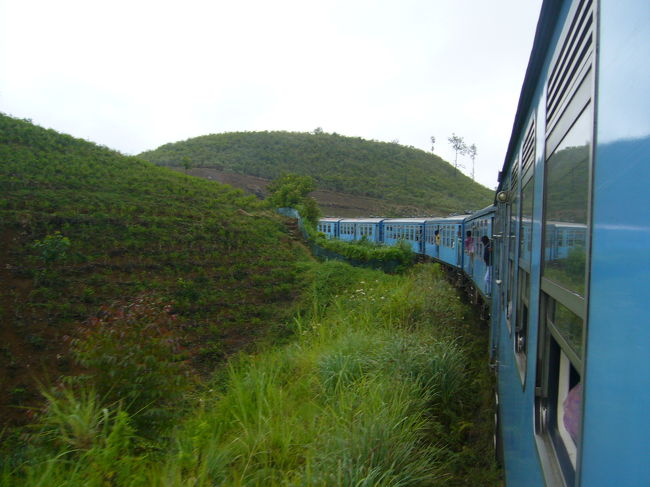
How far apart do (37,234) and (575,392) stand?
16735 millimetres

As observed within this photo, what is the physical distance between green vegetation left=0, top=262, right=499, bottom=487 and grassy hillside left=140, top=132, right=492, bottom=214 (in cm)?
4661

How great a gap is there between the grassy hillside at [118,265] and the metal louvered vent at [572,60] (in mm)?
4128

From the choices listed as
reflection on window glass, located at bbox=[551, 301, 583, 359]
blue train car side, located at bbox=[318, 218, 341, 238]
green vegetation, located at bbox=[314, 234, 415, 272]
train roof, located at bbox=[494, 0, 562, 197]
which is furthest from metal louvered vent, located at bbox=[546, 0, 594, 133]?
blue train car side, located at bbox=[318, 218, 341, 238]

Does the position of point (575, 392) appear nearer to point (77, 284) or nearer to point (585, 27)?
point (585, 27)

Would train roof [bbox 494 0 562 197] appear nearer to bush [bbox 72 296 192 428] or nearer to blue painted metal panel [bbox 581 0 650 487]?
blue painted metal panel [bbox 581 0 650 487]

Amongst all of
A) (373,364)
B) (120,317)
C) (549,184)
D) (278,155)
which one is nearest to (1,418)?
(120,317)

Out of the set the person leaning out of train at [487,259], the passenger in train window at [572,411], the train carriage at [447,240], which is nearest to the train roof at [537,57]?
the passenger in train window at [572,411]

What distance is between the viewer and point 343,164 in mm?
65125

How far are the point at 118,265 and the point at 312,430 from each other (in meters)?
12.2

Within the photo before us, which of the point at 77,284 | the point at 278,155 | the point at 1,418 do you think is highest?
the point at 278,155

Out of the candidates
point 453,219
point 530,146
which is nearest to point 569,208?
point 530,146

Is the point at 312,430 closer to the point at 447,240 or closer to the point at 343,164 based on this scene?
the point at 447,240

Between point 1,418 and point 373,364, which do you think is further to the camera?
point 1,418

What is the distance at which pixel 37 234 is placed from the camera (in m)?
15.1
